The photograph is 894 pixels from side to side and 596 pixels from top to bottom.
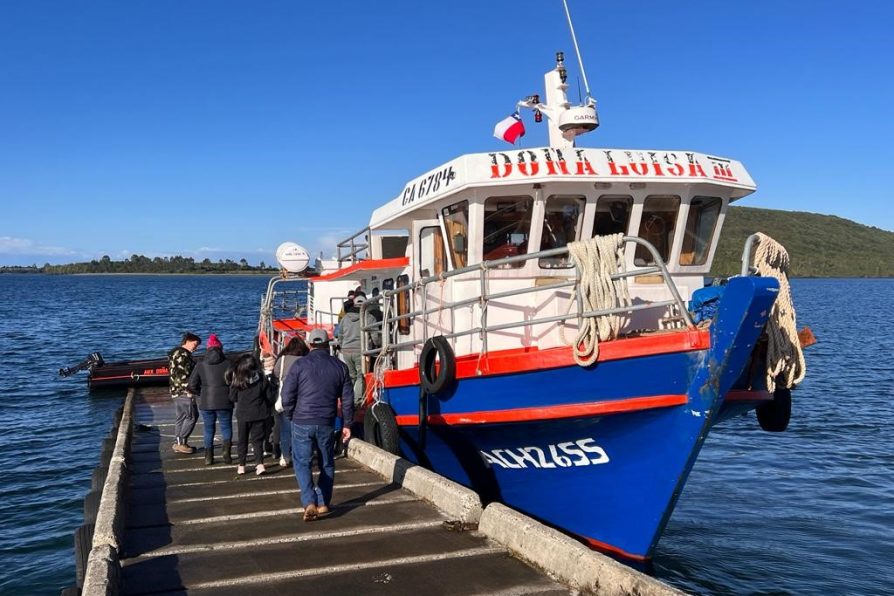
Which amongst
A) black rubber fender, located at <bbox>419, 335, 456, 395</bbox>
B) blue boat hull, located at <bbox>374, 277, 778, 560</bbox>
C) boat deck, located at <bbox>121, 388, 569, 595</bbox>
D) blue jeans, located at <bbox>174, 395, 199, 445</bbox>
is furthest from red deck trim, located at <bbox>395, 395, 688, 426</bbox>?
blue jeans, located at <bbox>174, 395, 199, 445</bbox>

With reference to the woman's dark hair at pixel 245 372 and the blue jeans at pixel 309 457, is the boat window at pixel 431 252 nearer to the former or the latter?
the woman's dark hair at pixel 245 372

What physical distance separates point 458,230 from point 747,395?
11.3 ft

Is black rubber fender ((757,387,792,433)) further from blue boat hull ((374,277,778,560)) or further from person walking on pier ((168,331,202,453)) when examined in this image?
person walking on pier ((168,331,202,453))

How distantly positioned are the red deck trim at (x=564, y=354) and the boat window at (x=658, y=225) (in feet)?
5.77

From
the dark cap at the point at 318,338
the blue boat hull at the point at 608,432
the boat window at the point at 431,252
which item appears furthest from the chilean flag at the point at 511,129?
the dark cap at the point at 318,338

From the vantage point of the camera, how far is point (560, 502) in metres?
7.83

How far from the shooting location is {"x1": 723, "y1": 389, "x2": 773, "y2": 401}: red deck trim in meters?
7.62

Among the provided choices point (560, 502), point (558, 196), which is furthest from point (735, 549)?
point (558, 196)

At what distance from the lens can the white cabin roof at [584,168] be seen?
7.99 m

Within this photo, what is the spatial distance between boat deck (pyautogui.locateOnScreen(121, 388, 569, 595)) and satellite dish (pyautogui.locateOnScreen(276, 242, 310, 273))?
9668 mm

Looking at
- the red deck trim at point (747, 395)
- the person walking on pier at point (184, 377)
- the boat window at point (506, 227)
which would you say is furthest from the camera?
the person walking on pier at point (184, 377)

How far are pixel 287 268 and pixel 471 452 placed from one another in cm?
1006

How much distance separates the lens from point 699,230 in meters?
8.87

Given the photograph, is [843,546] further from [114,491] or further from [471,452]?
[114,491]
